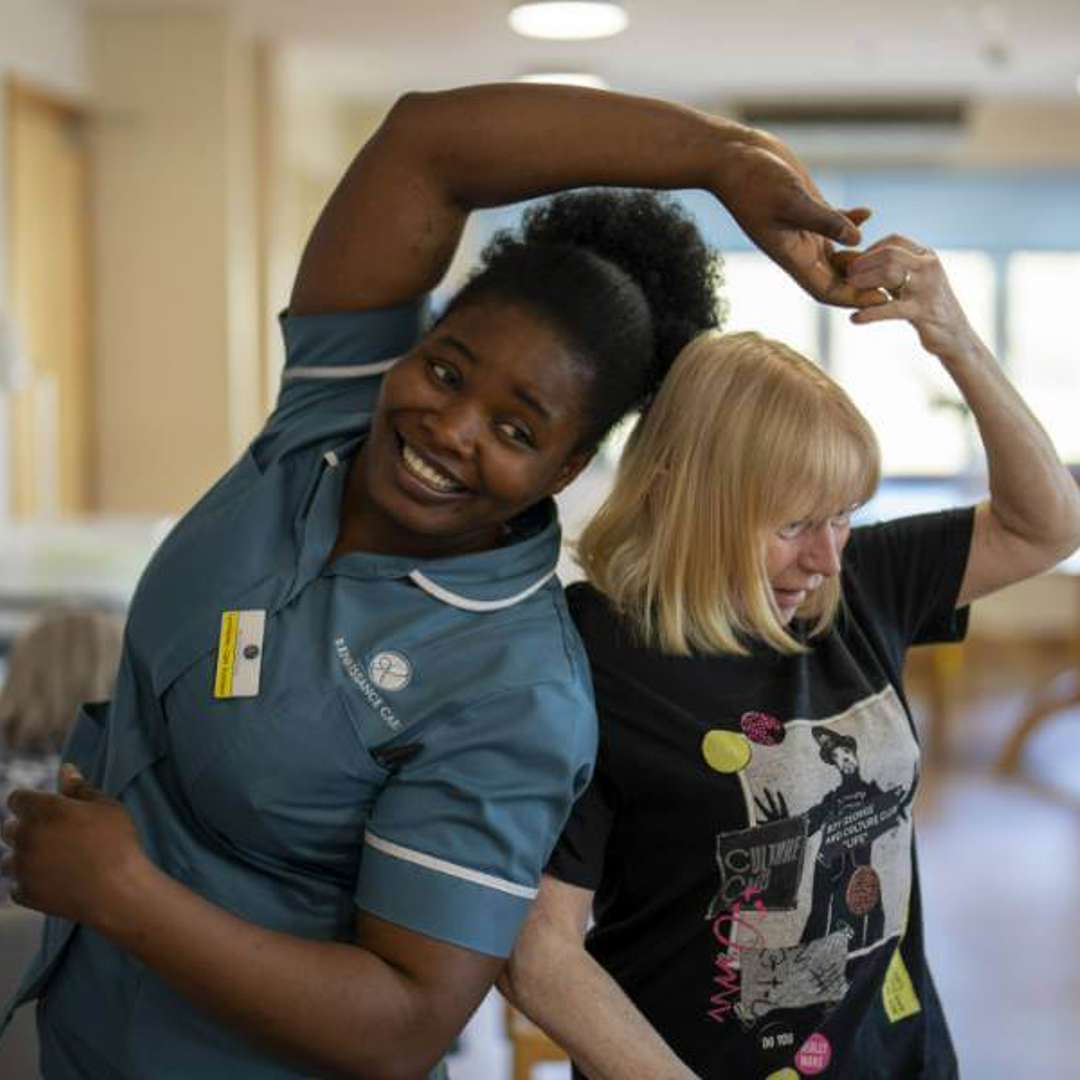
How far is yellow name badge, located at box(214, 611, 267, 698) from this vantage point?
3.86 ft

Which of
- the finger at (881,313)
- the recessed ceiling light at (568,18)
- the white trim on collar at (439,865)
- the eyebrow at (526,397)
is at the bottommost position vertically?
the white trim on collar at (439,865)

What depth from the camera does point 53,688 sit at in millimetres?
2793

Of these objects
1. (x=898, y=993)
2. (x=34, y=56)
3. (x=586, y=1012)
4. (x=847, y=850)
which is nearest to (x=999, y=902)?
(x=898, y=993)

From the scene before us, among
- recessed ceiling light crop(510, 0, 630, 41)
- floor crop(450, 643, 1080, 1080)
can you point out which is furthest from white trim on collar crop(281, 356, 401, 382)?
recessed ceiling light crop(510, 0, 630, 41)

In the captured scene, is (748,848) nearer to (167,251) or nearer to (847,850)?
(847,850)

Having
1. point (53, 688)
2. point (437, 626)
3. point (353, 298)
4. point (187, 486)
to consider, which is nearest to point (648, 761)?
point (437, 626)

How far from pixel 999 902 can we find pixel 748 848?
3472 mm

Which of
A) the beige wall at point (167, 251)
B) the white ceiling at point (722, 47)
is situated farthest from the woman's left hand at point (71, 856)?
the beige wall at point (167, 251)

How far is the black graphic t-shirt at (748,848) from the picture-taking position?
51.6 inches

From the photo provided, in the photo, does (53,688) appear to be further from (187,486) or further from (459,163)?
(187,486)

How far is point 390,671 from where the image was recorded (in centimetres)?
117

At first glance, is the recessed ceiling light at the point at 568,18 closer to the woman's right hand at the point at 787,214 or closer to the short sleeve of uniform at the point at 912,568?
the short sleeve of uniform at the point at 912,568

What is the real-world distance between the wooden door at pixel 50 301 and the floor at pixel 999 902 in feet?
10.9

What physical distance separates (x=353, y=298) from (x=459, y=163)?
124 mm
